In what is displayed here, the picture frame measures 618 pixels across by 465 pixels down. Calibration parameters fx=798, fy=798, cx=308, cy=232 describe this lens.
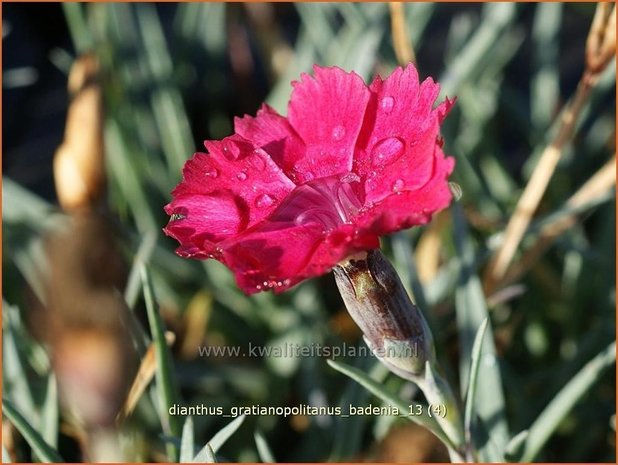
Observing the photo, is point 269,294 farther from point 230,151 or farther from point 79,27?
point 230,151

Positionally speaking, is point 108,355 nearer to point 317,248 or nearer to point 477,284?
point 317,248

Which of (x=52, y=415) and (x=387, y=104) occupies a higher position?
(x=387, y=104)

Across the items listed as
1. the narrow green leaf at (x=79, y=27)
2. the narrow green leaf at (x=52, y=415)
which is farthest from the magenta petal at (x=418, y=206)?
the narrow green leaf at (x=79, y=27)

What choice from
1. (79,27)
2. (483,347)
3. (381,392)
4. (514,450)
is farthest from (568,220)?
(79,27)

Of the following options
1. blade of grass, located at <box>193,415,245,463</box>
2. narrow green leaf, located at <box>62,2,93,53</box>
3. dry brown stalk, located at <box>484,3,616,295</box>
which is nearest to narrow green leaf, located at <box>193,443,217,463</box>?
blade of grass, located at <box>193,415,245,463</box>

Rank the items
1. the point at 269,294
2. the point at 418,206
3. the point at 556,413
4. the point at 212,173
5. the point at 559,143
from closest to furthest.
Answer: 1. the point at 418,206
2. the point at 212,173
3. the point at 556,413
4. the point at 559,143
5. the point at 269,294

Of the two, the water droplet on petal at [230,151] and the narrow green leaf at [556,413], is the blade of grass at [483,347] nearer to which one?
the narrow green leaf at [556,413]

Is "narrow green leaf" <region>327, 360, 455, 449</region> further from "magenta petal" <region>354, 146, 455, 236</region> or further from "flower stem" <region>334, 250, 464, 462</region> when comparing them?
"magenta petal" <region>354, 146, 455, 236</region>
